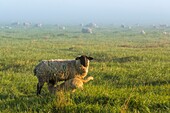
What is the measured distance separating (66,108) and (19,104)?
6.04ft

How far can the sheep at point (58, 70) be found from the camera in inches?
539

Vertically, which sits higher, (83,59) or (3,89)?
(83,59)

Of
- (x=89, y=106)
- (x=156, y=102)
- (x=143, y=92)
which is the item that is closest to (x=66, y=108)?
(x=89, y=106)

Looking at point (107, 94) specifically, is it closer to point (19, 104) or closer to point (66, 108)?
Result: point (66, 108)

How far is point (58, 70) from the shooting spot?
13.7 m

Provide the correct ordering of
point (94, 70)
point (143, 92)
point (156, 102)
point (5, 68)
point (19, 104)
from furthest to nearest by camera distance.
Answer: point (5, 68) < point (94, 70) < point (143, 92) < point (19, 104) < point (156, 102)

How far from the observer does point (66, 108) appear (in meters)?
10.5

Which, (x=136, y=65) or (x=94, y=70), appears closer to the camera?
(x=94, y=70)

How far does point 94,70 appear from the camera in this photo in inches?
795

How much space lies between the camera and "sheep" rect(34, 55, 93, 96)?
1369 cm

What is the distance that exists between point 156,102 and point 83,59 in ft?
12.4

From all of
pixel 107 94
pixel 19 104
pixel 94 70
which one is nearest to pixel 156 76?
pixel 94 70

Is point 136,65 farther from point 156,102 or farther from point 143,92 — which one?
point 156,102

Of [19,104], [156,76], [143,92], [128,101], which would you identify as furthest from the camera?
[156,76]
